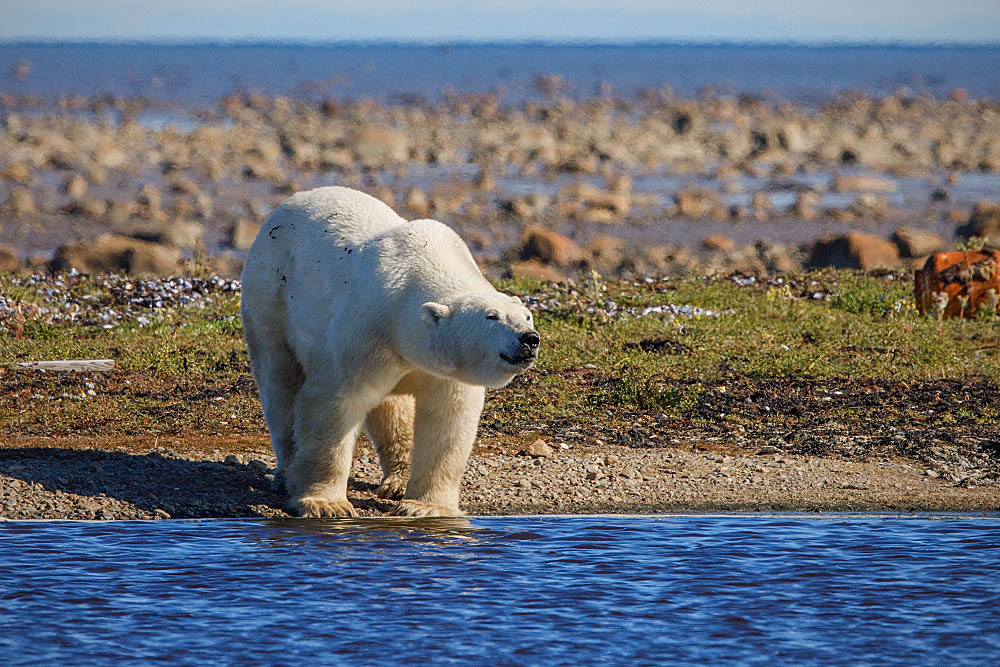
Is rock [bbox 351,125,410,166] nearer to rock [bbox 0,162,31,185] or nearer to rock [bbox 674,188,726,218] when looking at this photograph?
rock [bbox 0,162,31,185]

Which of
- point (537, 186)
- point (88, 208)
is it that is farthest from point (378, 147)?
point (88, 208)

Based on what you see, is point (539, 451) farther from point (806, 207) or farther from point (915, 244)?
point (806, 207)

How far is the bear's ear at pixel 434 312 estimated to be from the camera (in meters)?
7.28

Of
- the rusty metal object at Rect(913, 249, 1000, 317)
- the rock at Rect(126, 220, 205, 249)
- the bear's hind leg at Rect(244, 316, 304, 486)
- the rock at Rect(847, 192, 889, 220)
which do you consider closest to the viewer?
the bear's hind leg at Rect(244, 316, 304, 486)

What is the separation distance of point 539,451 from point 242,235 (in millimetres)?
12284

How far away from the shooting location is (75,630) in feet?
20.3

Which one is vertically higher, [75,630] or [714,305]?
[714,305]

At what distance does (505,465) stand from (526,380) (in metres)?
1.74

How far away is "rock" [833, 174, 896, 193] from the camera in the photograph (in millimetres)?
28781

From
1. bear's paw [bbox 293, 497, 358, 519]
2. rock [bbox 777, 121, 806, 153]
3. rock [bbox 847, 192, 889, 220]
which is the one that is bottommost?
bear's paw [bbox 293, 497, 358, 519]

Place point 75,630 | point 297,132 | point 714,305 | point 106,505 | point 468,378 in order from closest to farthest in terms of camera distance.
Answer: point 75,630
point 468,378
point 106,505
point 714,305
point 297,132

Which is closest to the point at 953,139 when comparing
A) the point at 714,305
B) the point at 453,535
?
the point at 714,305

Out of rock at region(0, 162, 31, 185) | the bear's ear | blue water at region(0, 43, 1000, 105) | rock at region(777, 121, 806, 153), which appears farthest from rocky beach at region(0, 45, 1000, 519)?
blue water at region(0, 43, 1000, 105)

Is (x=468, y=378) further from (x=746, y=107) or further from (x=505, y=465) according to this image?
(x=746, y=107)
